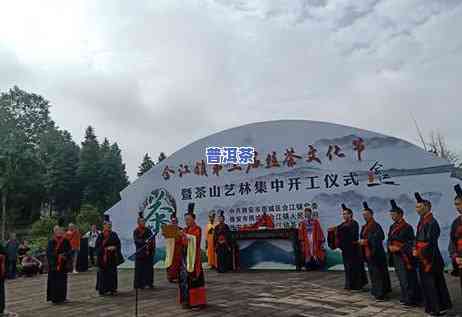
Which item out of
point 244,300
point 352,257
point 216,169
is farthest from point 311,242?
point 244,300

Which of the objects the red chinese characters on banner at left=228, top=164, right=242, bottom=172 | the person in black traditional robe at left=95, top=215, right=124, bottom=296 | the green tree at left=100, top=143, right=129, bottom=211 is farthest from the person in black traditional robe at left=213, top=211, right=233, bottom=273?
the green tree at left=100, top=143, right=129, bottom=211

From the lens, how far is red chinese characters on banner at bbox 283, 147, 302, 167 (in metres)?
10.2

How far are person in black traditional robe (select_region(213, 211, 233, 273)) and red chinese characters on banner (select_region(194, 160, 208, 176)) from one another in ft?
4.99

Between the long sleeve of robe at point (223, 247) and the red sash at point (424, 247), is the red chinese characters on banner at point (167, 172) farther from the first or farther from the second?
the red sash at point (424, 247)

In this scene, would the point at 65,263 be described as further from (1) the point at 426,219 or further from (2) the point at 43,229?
(2) the point at 43,229

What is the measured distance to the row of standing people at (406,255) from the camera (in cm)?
523

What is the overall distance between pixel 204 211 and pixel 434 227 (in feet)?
22.6

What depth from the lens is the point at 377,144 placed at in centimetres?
940

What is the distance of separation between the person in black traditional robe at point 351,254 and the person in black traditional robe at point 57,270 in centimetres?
451

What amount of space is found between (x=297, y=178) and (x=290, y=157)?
524 millimetres

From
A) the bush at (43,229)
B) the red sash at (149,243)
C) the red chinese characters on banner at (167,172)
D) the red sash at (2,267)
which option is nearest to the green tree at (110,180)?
the bush at (43,229)

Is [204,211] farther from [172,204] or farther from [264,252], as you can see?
[264,252]

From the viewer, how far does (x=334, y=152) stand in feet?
32.1

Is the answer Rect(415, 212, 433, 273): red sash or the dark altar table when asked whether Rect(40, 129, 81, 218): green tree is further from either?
Rect(415, 212, 433, 273): red sash
